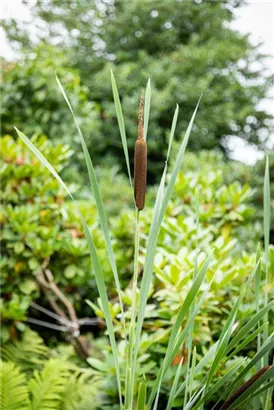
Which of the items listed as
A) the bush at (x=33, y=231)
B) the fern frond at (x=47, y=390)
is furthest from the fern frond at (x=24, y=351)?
the fern frond at (x=47, y=390)

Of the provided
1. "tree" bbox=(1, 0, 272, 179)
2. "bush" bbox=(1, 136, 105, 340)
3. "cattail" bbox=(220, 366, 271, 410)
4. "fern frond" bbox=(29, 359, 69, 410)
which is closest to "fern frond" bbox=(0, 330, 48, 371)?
"bush" bbox=(1, 136, 105, 340)

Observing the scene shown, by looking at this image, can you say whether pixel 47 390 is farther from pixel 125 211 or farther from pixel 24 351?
pixel 125 211

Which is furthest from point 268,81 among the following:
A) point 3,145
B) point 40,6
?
point 3,145

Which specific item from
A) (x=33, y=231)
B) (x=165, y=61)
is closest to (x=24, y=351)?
(x=33, y=231)

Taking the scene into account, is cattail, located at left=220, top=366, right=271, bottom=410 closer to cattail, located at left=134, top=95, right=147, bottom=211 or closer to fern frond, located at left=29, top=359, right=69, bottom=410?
cattail, located at left=134, top=95, right=147, bottom=211

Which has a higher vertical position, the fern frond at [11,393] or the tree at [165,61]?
the fern frond at [11,393]

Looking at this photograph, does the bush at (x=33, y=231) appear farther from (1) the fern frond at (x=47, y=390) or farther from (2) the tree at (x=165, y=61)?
(2) the tree at (x=165, y=61)
